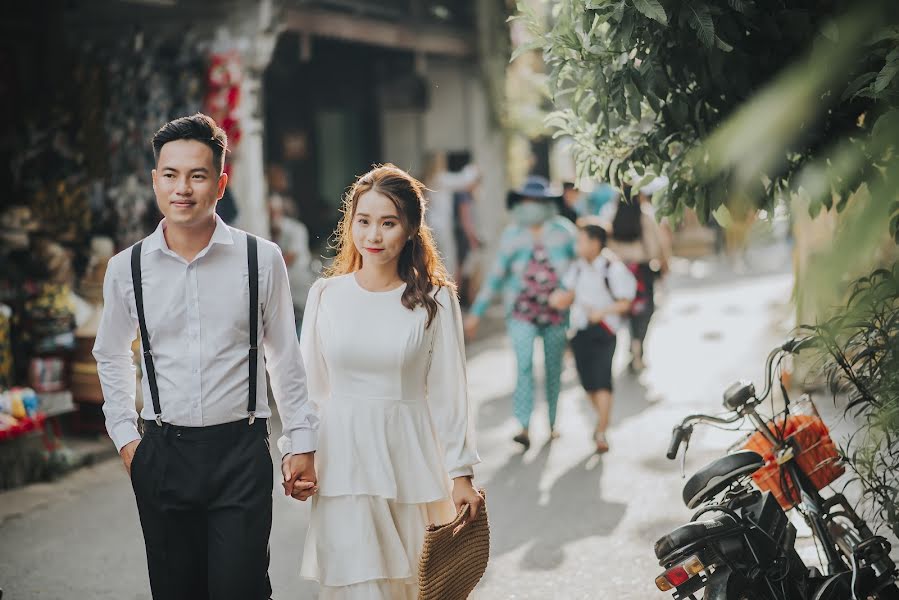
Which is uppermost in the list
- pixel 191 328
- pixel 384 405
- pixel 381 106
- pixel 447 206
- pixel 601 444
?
pixel 381 106

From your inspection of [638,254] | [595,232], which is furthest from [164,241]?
[638,254]

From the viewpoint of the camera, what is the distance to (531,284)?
835 centimetres

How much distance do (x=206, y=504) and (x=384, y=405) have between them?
0.71 metres

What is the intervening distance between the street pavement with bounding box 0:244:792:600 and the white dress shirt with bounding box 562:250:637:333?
3.19 feet

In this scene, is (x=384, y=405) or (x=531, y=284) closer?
(x=384, y=405)

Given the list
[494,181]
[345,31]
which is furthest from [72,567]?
[494,181]

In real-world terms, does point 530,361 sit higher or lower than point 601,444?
higher

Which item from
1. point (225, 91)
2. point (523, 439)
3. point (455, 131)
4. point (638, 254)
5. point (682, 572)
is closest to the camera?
point (682, 572)

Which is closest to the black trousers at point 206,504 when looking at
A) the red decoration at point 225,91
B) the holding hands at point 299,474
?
the holding hands at point 299,474

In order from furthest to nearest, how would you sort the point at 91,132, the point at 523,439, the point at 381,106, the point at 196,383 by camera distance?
the point at 381,106 < the point at 91,132 < the point at 523,439 < the point at 196,383

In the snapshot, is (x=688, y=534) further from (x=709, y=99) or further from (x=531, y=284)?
(x=531, y=284)

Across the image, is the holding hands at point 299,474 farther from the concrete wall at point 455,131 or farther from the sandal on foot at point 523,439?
the concrete wall at point 455,131

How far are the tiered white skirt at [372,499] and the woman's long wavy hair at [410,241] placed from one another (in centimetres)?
40

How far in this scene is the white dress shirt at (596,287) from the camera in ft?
27.1
